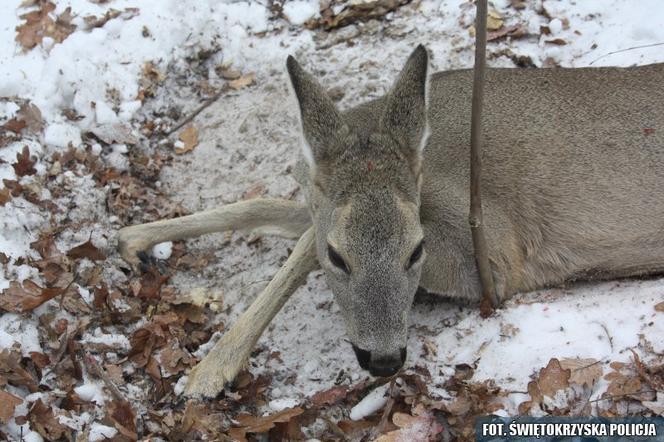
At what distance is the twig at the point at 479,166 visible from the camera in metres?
3.91

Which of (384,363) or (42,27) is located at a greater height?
(42,27)

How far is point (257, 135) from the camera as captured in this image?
6855mm

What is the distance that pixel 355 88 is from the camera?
7.00 m

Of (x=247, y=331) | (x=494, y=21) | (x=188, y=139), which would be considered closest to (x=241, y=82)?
(x=188, y=139)

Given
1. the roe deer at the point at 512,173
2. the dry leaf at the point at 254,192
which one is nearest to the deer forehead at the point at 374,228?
the roe deer at the point at 512,173

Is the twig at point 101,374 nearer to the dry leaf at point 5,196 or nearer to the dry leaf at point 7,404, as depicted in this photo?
the dry leaf at point 7,404

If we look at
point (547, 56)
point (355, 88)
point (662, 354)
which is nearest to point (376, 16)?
point (355, 88)

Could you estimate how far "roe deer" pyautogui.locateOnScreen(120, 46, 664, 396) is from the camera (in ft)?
14.6

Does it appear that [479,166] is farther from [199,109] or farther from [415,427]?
[199,109]

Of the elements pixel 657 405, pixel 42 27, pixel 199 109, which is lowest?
pixel 199 109

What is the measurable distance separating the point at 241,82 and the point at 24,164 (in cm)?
218

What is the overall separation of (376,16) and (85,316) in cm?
416

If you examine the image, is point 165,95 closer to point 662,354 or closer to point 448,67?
point 448,67

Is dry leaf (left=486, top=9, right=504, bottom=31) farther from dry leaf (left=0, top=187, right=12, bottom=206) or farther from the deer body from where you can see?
dry leaf (left=0, top=187, right=12, bottom=206)
